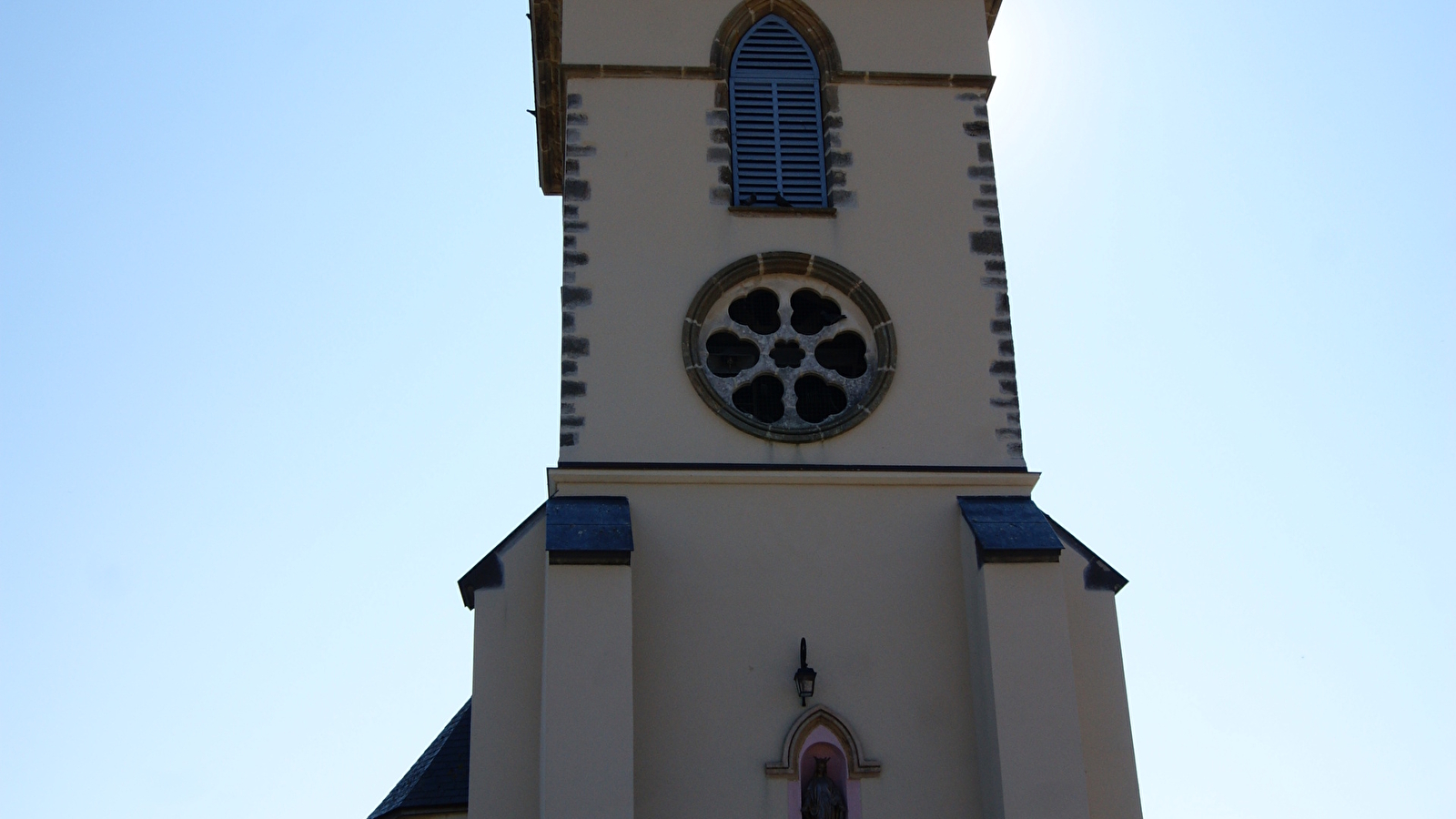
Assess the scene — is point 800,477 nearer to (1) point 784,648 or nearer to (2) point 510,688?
(1) point 784,648

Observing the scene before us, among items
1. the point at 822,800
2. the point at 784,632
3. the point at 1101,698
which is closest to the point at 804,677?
the point at 784,632

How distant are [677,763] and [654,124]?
560 cm

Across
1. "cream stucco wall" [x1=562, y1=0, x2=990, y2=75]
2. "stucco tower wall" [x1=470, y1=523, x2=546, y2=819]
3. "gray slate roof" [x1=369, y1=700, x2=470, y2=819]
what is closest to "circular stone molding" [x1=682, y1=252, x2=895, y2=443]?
"stucco tower wall" [x1=470, y1=523, x2=546, y2=819]

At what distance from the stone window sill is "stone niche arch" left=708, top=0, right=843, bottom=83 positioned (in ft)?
4.57

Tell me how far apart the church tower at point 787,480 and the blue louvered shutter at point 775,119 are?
0.03 m

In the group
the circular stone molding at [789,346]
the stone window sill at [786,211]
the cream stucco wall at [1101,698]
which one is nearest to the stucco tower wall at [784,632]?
the circular stone molding at [789,346]

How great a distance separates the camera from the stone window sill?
47.7 ft

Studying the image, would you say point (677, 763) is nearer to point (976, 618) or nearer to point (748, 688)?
point (748, 688)

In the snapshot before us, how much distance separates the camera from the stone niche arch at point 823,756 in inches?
495

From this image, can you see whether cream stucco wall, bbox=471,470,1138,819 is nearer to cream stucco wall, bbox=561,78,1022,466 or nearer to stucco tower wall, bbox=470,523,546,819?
stucco tower wall, bbox=470,523,546,819

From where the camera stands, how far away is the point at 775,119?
49.8 ft

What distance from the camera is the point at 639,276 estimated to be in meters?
14.2

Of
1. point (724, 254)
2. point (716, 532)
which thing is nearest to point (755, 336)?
point (724, 254)

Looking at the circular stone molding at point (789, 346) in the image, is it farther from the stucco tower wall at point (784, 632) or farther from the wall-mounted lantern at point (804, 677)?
the wall-mounted lantern at point (804, 677)
